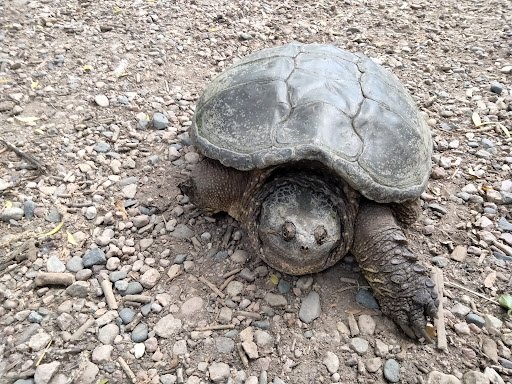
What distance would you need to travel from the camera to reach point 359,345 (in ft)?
7.30

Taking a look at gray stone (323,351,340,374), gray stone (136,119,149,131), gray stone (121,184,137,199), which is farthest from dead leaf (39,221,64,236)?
gray stone (323,351,340,374)

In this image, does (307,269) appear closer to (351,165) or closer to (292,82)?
(351,165)

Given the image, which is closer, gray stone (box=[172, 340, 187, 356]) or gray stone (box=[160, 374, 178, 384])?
gray stone (box=[160, 374, 178, 384])

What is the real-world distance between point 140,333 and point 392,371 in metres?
1.39

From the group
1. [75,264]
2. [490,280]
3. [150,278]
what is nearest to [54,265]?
[75,264]

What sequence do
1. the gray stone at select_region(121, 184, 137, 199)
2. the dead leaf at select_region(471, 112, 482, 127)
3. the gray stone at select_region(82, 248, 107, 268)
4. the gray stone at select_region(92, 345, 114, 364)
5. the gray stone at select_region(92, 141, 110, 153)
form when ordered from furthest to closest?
1. the dead leaf at select_region(471, 112, 482, 127)
2. the gray stone at select_region(92, 141, 110, 153)
3. the gray stone at select_region(121, 184, 137, 199)
4. the gray stone at select_region(82, 248, 107, 268)
5. the gray stone at select_region(92, 345, 114, 364)

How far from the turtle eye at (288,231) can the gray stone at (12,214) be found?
6.12 ft

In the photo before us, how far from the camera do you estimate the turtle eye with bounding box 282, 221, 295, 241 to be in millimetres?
2201

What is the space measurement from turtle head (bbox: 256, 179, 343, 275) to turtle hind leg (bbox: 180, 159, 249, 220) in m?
0.29

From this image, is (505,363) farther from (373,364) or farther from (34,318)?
(34,318)

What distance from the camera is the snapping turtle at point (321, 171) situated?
7.45ft

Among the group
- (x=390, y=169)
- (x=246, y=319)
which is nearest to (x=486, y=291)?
(x=390, y=169)

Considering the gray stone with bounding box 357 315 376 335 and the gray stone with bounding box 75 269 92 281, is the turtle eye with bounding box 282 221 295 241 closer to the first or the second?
the gray stone with bounding box 357 315 376 335

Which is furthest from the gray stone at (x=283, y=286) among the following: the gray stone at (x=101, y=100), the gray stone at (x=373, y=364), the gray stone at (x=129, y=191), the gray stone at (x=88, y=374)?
the gray stone at (x=101, y=100)
